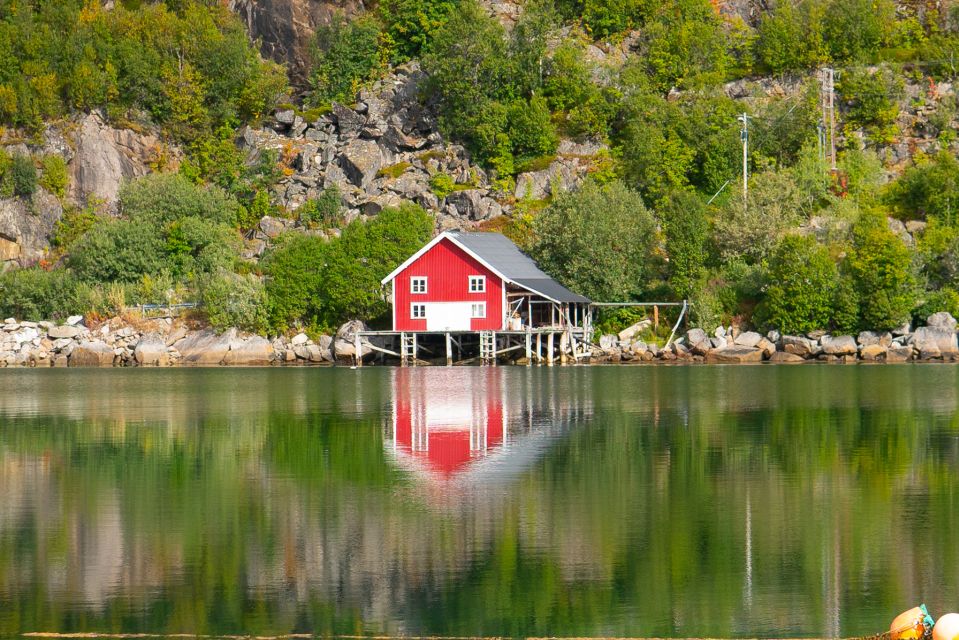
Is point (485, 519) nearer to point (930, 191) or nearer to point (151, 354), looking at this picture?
point (151, 354)

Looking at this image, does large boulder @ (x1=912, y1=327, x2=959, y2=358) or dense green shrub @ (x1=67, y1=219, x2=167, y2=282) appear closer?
large boulder @ (x1=912, y1=327, x2=959, y2=358)

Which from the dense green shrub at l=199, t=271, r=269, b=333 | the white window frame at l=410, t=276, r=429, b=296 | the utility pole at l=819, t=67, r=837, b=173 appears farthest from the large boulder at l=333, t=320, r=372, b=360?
the utility pole at l=819, t=67, r=837, b=173

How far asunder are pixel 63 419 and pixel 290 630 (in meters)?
23.4

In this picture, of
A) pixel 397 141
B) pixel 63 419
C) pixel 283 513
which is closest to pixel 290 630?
pixel 283 513

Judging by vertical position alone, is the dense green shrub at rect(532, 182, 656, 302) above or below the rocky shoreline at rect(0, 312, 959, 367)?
above

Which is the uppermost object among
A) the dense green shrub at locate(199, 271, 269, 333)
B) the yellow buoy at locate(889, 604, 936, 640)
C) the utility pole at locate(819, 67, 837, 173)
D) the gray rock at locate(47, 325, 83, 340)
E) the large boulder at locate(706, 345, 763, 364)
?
the utility pole at locate(819, 67, 837, 173)

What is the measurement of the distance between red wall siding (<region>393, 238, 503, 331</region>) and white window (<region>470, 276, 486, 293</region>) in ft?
0.48

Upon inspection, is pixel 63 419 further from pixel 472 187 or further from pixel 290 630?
pixel 472 187

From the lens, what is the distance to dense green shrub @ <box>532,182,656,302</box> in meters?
64.5

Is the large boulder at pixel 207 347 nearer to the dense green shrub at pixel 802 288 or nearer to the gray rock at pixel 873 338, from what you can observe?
the dense green shrub at pixel 802 288

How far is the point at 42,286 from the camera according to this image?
70.9 m

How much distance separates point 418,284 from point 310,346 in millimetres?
6506

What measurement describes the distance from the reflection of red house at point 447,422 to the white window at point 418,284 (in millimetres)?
13929

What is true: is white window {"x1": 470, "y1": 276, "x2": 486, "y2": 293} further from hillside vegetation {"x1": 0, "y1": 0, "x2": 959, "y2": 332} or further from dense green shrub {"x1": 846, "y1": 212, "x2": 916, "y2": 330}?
dense green shrub {"x1": 846, "y1": 212, "x2": 916, "y2": 330}
